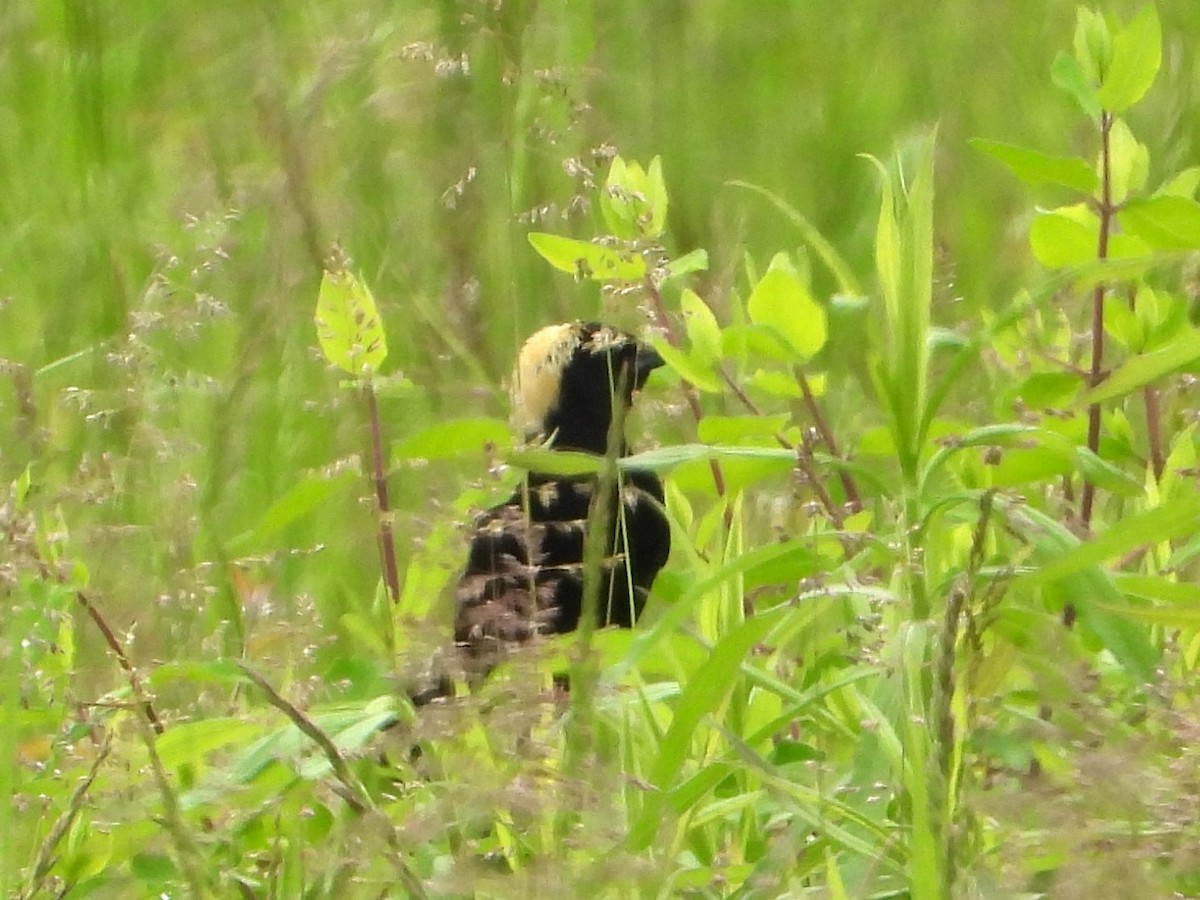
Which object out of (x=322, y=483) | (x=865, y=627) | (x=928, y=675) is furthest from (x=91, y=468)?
(x=928, y=675)

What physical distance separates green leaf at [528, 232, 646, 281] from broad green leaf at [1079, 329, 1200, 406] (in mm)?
420

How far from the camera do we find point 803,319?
1540mm

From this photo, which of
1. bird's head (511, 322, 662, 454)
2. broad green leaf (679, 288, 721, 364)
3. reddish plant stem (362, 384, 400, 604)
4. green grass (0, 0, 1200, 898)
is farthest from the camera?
bird's head (511, 322, 662, 454)

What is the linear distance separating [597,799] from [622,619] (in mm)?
1639

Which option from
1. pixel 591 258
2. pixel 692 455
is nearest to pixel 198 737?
pixel 692 455

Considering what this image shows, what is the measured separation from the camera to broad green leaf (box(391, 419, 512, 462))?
1.57 meters

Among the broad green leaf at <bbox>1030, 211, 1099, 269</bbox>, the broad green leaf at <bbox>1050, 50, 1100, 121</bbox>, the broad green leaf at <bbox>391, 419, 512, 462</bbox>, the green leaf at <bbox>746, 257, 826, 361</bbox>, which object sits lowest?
the broad green leaf at <bbox>391, 419, 512, 462</bbox>

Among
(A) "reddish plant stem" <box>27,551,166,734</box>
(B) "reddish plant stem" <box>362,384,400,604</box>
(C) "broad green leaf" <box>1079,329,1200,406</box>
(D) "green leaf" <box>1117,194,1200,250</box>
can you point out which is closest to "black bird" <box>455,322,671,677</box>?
(B) "reddish plant stem" <box>362,384,400,604</box>

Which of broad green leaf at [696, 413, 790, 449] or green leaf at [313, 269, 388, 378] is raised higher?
green leaf at [313, 269, 388, 378]

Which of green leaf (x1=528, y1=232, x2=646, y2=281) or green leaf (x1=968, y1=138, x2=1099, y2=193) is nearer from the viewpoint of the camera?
green leaf (x1=968, y1=138, x2=1099, y2=193)

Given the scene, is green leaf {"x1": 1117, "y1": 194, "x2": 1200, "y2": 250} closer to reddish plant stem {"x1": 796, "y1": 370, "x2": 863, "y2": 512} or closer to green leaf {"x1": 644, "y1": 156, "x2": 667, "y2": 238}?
reddish plant stem {"x1": 796, "y1": 370, "x2": 863, "y2": 512}

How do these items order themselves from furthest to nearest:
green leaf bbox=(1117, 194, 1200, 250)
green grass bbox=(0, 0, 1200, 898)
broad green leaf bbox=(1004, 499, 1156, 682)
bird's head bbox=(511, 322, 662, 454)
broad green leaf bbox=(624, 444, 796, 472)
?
bird's head bbox=(511, 322, 662, 454) → green leaf bbox=(1117, 194, 1200, 250) → broad green leaf bbox=(624, 444, 796, 472) → broad green leaf bbox=(1004, 499, 1156, 682) → green grass bbox=(0, 0, 1200, 898)

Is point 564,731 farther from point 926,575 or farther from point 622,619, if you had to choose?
point 622,619

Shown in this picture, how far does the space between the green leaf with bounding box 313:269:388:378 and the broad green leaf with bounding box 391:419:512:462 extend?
0.12 metres
